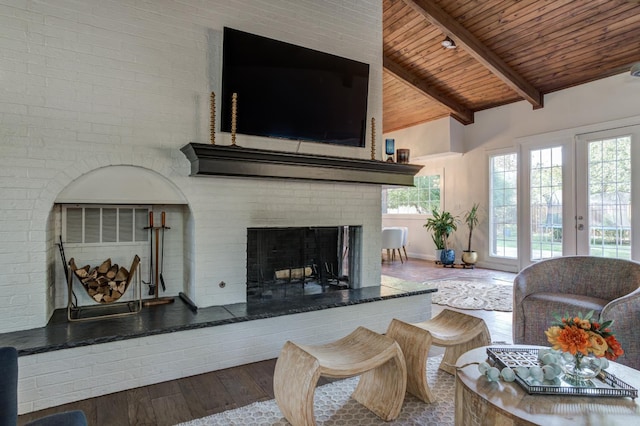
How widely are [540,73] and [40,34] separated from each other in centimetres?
580

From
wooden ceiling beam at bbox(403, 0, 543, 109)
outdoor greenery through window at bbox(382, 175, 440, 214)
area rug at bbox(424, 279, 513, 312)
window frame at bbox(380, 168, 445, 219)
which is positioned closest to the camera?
area rug at bbox(424, 279, 513, 312)

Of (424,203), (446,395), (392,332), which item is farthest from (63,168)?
(424,203)

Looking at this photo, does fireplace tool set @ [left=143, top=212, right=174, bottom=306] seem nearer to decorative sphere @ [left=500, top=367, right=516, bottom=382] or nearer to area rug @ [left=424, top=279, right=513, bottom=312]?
decorative sphere @ [left=500, top=367, right=516, bottom=382]

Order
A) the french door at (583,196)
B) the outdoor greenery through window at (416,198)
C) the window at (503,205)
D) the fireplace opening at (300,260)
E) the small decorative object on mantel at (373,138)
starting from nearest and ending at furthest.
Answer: the fireplace opening at (300,260), the small decorative object on mantel at (373,138), the french door at (583,196), the window at (503,205), the outdoor greenery through window at (416,198)

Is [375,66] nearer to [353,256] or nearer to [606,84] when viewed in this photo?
[353,256]

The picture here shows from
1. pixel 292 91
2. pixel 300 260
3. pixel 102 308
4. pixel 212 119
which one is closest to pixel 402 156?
pixel 292 91

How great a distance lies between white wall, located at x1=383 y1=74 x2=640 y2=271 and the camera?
4949mm

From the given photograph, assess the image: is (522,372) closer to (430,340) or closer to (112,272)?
(430,340)

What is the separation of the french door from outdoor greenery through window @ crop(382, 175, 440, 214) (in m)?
1.94

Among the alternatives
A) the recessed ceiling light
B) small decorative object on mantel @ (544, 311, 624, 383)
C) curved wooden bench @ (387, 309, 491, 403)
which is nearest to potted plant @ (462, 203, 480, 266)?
the recessed ceiling light

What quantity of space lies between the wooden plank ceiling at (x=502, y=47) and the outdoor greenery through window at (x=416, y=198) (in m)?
1.60

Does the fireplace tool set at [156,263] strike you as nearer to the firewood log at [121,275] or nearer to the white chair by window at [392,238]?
the firewood log at [121,275]

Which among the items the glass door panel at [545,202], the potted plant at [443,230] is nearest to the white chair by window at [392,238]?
the potted plant at [443,230]

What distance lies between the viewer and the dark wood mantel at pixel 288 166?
8.39 feet
